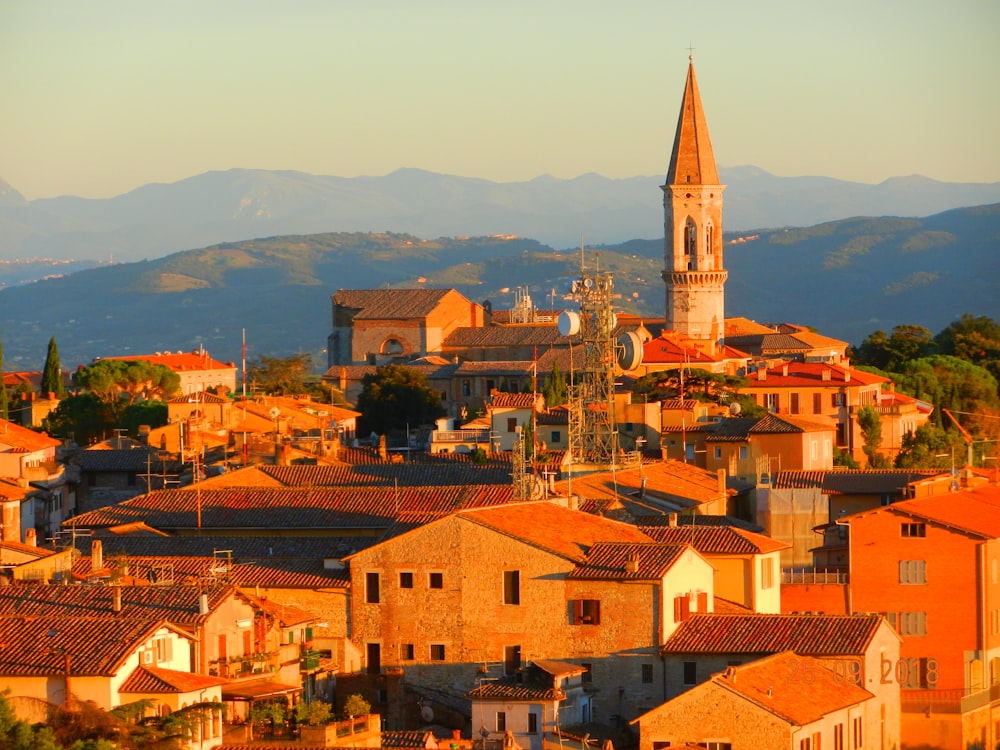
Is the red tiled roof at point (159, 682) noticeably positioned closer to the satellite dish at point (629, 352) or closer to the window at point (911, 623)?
the window at point (911, 623)

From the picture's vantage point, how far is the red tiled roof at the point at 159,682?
28.9 meters

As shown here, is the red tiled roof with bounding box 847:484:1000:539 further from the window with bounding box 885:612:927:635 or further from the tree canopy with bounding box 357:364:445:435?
the tree canopy with bounding box 357:364:445:435

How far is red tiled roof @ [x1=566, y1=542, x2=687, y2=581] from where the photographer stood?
33.8 meters

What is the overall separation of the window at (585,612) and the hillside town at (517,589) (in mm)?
41

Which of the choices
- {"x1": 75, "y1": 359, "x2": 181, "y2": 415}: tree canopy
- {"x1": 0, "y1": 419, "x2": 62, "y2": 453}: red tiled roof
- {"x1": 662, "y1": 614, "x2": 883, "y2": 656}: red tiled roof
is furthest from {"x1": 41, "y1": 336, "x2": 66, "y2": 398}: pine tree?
{"x1": 662, "y1": 614, "x2": 883, "y2": 656}: red tiled roof

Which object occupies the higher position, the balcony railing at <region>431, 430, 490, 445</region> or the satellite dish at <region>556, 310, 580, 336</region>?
the satellite dish at <region>556, 310, 580, 336</region>

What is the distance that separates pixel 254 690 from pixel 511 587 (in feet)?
16.2

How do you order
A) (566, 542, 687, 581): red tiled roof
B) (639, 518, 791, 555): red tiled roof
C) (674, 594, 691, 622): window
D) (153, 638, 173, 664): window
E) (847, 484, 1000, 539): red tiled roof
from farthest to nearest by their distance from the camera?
(847, 484, 1000, 539): red tiled roof < (639, 518, 791, 555): red tiled roof < (674, 594, 691, 622): window < (566, 542, 687, 581): red tiled roof < (153, 638, 173, 664): window

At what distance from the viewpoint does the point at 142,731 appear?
1086 inches

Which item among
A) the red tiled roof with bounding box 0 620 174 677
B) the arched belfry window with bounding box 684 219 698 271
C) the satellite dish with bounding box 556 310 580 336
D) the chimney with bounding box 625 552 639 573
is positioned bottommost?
the red tiled roof with bounding box 0 620 174 677

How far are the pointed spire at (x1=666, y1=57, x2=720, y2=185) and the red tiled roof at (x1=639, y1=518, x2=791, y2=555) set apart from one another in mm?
68721

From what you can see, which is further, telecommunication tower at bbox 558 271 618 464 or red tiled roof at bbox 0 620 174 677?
telecommunication tower at bbox 558 271 618 464

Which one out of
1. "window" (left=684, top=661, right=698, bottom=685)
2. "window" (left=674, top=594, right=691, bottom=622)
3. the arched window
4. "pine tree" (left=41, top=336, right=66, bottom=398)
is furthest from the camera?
the arched window

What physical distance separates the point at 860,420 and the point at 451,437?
11.9 m
